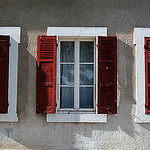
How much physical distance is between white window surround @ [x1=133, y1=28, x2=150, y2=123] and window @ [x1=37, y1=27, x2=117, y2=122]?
0.47 meters

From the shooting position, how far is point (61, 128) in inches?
198

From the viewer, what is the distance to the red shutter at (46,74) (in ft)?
16.1

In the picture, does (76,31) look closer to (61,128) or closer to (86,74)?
(86,74)

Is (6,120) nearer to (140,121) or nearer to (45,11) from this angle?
(45,11)

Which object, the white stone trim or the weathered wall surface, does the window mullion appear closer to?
the white stone trim

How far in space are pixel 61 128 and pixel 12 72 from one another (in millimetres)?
1501

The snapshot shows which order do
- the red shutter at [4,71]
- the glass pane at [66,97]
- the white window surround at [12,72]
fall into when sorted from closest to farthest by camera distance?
the red shutter at [4,71] < the white window surround at [12,72] < the glass pane at [66,97]

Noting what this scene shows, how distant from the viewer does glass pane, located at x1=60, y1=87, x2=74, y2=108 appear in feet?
17.1

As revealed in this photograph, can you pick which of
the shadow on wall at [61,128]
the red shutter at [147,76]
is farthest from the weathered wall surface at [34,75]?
the red shutter at [147,76]

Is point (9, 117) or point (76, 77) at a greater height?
point (76, 77)

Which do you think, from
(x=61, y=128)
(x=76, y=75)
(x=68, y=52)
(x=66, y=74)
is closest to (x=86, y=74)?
(x=76, y=75)

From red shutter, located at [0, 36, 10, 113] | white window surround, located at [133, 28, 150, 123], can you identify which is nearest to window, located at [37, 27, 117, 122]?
white window surround, located at [133, 28, 150, 123]

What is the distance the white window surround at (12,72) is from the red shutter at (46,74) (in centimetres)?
47

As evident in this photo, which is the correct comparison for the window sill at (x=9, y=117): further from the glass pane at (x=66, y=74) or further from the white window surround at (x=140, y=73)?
the white window surround at (x=140, y=73)
